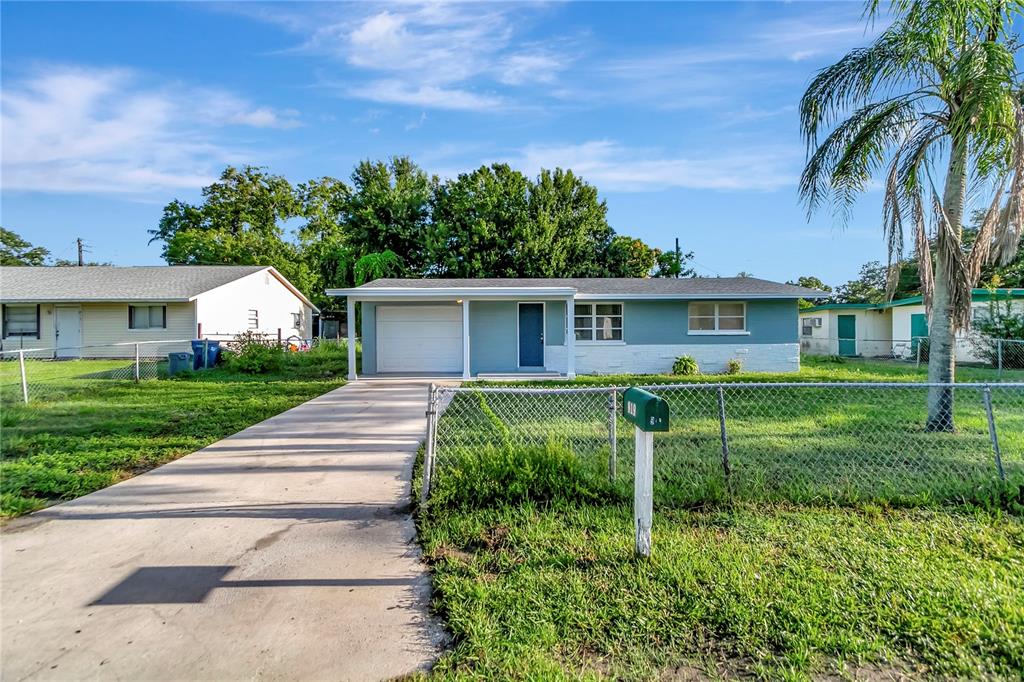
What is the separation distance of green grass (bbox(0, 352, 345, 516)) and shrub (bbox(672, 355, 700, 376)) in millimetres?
9703

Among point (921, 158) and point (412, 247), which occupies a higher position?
point (412, 247)

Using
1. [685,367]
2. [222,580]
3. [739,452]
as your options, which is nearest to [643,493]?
[222,580]

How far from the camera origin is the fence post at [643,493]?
3244 mm

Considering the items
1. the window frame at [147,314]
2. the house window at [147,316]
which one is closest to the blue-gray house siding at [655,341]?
the window frame at [147,314]

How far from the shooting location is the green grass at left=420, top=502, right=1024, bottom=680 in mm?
2295

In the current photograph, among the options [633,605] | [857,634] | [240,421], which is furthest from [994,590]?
[240,421]

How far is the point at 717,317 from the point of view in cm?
1527

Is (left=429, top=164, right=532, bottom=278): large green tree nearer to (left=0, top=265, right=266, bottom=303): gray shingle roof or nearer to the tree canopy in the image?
the tree canopy

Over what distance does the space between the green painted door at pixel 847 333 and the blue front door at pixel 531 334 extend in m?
15.4

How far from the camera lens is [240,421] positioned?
7895 millimetres

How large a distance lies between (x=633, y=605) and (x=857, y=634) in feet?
3.68

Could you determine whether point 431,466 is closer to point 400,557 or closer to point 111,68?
point 400,557

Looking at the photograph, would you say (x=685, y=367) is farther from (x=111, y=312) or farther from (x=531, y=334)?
(x=111, y=312)

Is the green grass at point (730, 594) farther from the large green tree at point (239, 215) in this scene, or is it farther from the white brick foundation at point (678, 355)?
the large green tree at point (239, 215)
